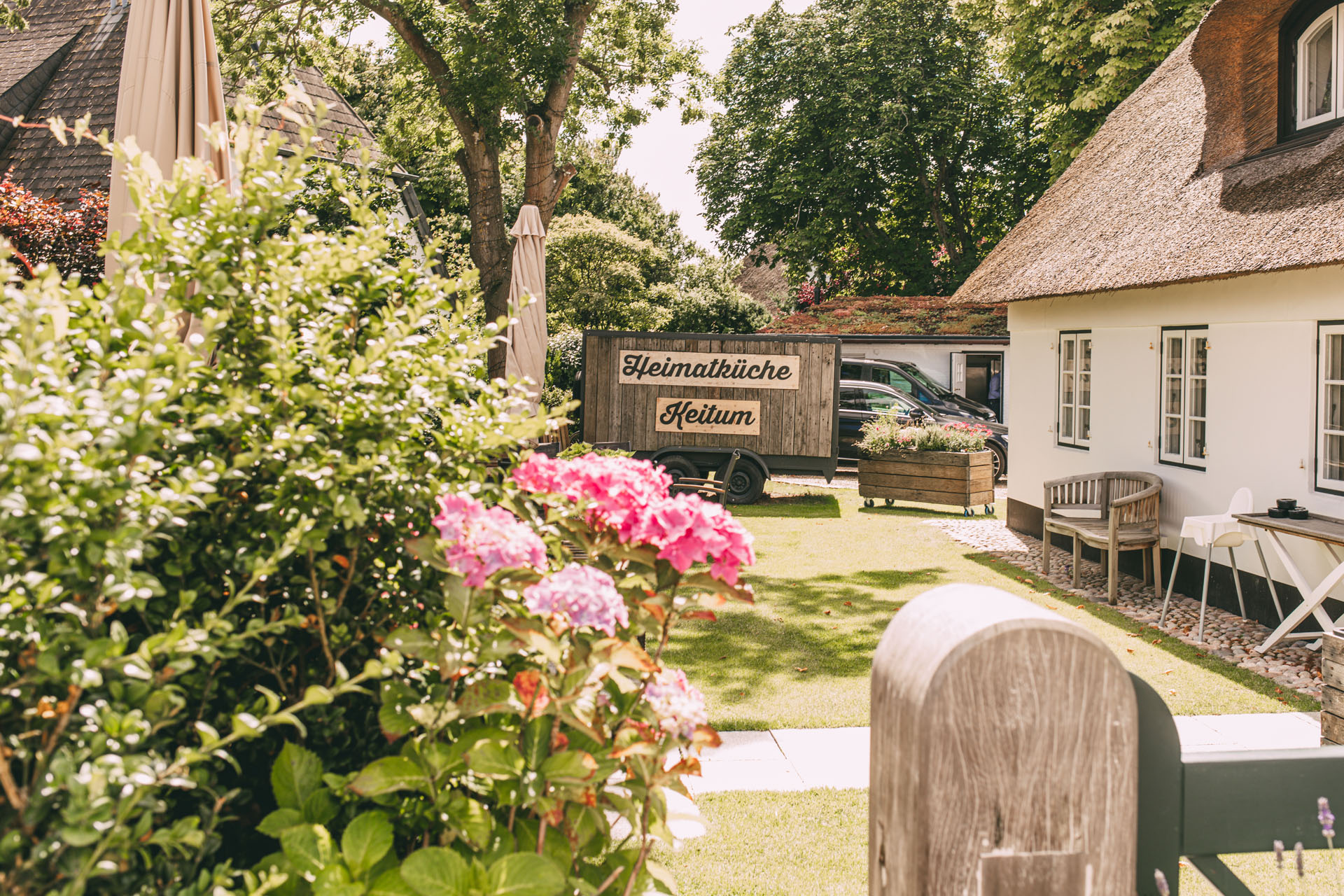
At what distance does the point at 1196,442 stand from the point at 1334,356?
1983 mm

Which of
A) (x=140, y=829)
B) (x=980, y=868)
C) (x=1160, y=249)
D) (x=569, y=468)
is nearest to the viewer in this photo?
(x=980, y=868)

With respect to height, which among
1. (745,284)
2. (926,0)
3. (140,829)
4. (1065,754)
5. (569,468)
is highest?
(926,0)

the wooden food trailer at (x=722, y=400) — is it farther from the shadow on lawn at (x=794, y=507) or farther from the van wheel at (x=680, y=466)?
the shadow on lawn at (x=794, y=507)

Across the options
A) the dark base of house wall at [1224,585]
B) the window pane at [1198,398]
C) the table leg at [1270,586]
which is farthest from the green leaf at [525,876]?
the window pane at [1198,398]

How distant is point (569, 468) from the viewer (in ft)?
6.56

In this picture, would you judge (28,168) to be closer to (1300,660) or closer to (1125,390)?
(1125,390)

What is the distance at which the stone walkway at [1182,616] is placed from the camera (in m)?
7.08

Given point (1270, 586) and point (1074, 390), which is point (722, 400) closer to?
point (1074, 390)

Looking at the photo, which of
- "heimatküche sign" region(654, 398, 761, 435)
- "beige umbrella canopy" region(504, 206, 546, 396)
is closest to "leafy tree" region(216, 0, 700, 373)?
"beige umbrella canopy" region(504, 206, 546, 396)

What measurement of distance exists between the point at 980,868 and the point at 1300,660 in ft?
25.0

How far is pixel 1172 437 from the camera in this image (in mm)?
10148

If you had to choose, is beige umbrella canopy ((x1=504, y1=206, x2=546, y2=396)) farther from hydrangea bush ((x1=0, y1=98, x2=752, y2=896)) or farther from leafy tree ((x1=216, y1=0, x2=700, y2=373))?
hydrangea bush ((x1=0, y1=98, x2=752, y2=896))

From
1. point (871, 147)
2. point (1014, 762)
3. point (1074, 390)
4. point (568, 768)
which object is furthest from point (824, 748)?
point (871, 147)

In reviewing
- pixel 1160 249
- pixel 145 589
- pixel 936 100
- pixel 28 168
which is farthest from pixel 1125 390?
pixel 936 100
